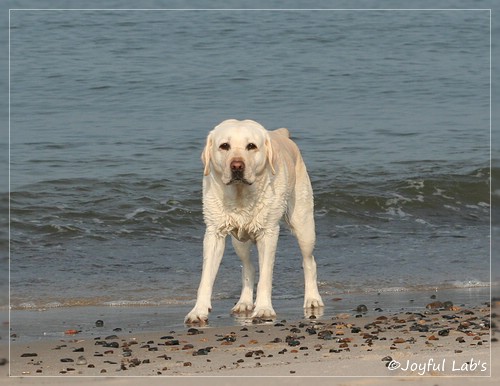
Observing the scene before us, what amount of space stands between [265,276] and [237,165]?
969mm

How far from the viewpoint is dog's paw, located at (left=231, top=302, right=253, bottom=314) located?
31.8 ft

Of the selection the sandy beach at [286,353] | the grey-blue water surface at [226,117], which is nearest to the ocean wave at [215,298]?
the grey-blue water surface at [226,117]

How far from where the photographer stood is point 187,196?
49.7 ft

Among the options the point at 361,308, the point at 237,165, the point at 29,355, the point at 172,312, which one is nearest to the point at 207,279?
the point at 172,312

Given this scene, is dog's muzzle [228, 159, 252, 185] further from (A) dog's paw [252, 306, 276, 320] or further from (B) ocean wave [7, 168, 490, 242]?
(B) ocean wave [7, 168, 490, 242]

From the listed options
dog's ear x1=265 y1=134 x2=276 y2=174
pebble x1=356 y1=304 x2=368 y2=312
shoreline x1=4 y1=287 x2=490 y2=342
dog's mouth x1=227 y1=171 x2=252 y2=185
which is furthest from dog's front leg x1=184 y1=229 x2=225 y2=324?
pebble x1=356 y1=304 x2=368 y2=312

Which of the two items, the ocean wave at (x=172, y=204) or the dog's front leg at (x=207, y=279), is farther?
the ocean wave at (x=172, y=204)

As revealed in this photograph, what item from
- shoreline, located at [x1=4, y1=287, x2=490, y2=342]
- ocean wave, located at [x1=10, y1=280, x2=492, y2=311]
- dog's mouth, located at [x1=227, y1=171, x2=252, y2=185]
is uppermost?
dog's mouth, located at [x1=227, y1=171, x2=252, y2=185]

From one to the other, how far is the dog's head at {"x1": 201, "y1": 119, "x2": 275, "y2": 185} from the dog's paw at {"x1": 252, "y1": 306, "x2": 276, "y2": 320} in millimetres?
975

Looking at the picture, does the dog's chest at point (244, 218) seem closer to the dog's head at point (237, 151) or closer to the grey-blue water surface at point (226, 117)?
the dog's head at point (237, 151)

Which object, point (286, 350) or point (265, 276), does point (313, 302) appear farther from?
point (286, 350)

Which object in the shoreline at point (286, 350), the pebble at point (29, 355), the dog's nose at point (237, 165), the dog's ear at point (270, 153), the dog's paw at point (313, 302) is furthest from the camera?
the dog's paw at point (313, 302)

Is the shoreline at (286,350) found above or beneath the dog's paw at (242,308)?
above

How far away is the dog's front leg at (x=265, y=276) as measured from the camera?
931cm
